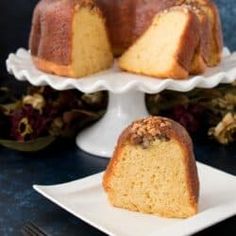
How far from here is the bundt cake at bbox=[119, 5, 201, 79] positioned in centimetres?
107

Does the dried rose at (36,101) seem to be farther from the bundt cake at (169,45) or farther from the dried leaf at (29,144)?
the bundt cake at (169,45)

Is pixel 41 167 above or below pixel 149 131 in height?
below

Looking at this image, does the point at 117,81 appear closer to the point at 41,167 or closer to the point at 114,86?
the point at 114,86

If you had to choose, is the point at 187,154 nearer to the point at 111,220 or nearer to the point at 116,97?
the point at 111,220

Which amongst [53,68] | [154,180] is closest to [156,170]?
[154,180]

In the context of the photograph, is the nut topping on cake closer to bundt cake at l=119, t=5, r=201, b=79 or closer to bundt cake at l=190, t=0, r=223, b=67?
bundt cake at l=119, t=5, r=201, b=79

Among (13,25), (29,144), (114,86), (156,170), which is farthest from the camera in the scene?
(13,25)

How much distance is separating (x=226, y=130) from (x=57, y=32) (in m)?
0.34

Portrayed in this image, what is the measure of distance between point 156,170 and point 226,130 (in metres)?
0.37

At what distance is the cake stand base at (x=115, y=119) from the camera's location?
1.17m

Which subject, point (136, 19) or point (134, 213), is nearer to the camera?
point (134, 213)

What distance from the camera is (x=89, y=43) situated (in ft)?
3.72

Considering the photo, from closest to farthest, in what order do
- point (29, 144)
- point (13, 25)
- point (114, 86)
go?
point (114, 86)
point (29, 144)
point (13, 25)

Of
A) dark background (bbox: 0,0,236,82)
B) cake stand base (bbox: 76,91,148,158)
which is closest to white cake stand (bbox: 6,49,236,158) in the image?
cake stand base (bbox: 76,91,148,158)
